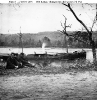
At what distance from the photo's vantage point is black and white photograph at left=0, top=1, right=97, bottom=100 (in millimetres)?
3582

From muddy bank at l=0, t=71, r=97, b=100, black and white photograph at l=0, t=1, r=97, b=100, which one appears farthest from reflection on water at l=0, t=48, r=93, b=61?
muddy bank at l=0, t=71, r=97, b=100

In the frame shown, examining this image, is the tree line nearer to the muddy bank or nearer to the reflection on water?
the reflection on water

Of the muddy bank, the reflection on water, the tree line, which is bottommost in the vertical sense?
the muddy bank

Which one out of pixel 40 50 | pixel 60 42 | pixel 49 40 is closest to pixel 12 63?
pixel 40 50

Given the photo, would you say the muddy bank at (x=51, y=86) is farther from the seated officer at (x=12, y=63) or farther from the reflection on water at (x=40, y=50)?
the reflection on water at (x=40, y=50)

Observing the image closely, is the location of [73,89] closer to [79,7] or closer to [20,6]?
[79,7]

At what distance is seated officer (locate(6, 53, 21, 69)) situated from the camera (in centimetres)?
362

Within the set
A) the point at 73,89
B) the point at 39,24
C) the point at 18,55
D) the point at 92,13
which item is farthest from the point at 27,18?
the point at 73,89

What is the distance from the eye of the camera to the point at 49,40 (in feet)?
11.9

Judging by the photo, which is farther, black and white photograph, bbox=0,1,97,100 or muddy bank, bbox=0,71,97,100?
black and white photograph, bbox=0,1,97,100

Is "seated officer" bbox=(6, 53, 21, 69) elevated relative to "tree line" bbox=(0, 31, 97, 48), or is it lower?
lower

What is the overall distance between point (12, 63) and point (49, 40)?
35.0 inches

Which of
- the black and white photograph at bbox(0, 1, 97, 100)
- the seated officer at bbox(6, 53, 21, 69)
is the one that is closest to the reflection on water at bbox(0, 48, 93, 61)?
the black and white photograph at bbox(0, 1, 97, 100)

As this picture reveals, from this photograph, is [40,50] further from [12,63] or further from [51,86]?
[51,86]
